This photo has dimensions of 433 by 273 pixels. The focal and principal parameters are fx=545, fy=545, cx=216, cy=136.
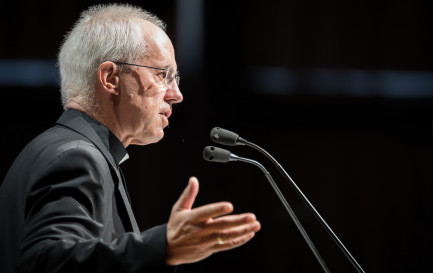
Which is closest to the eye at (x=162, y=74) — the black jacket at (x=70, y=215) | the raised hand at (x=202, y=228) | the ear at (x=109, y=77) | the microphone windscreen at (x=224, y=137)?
the ear at (x=109, y=77)

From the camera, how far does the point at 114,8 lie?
1766 millimetres

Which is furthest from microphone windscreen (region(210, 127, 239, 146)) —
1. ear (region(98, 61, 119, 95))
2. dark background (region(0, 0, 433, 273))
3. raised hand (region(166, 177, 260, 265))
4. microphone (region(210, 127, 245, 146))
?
dark background (region(0, 0, 433, 273))

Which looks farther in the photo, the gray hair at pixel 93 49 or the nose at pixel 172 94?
the nose at pixel 172 94

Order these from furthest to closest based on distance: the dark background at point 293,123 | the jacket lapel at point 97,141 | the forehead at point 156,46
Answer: the dark background at point 293,123 → the forehead at point 156,46 → the jacket lapel at point 97,141

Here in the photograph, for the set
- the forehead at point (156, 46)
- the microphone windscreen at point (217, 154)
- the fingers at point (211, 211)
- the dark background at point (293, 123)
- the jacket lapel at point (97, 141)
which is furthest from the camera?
the dark background at point (293, 123)

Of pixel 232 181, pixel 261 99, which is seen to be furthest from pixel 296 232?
pixel 261 99

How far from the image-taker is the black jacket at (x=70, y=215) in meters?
1.05

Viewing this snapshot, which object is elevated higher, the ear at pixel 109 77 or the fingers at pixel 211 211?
the ear at pixel 109 77

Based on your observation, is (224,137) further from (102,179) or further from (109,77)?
(102,179)

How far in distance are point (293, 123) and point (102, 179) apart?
6.40 feet

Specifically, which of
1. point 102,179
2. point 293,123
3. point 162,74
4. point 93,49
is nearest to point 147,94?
point 162,74

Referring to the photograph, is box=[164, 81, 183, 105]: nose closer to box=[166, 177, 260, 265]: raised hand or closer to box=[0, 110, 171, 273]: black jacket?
box=[0, 110, 171, 273]: black jacket

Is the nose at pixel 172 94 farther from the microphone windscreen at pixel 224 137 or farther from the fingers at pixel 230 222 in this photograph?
the fingers at pixel 230 222

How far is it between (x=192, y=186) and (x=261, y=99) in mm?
2041
